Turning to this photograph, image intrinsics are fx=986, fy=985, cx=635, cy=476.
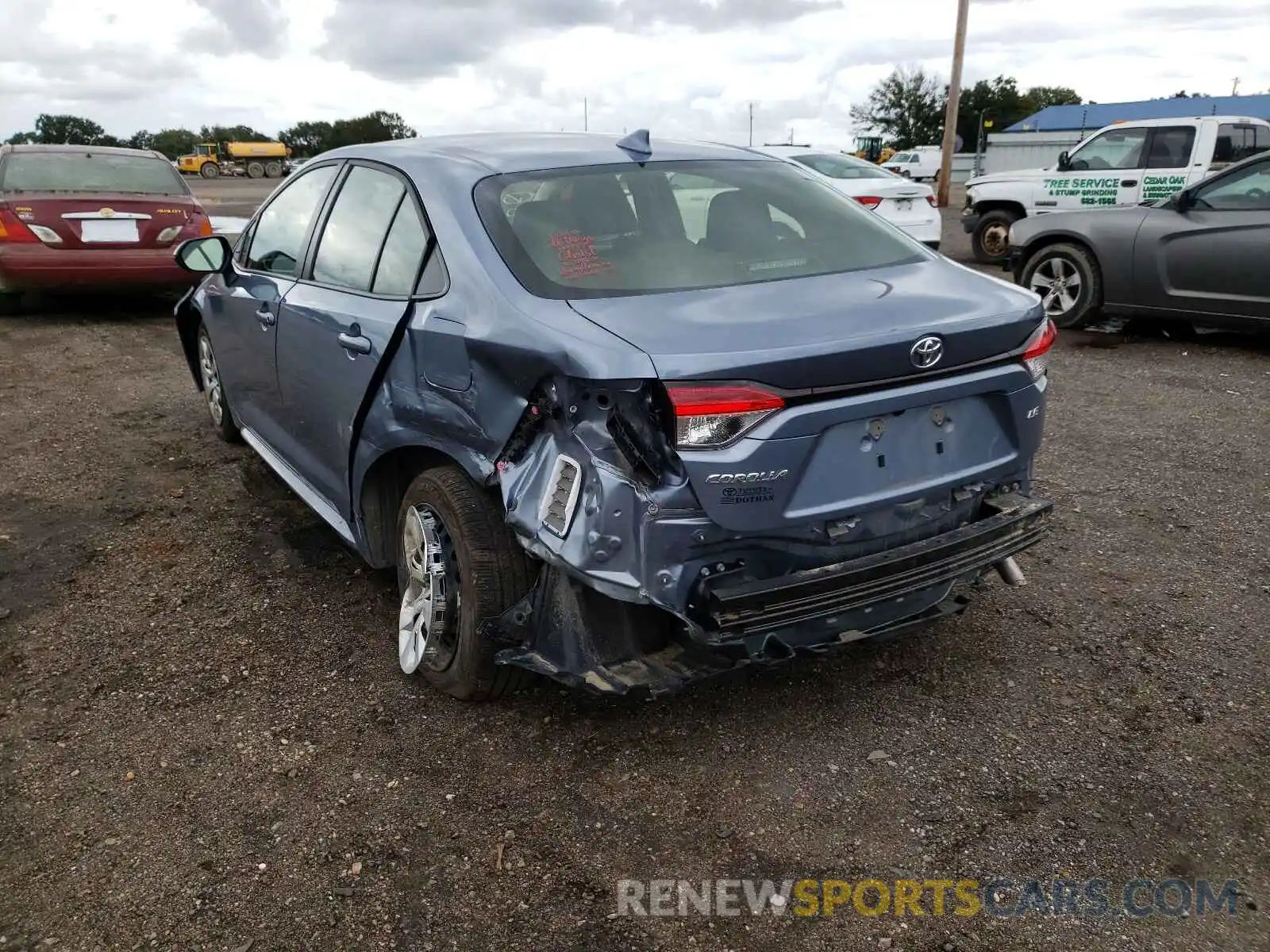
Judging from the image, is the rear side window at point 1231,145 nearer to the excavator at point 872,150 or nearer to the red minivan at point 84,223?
the red minivan at point 84,223

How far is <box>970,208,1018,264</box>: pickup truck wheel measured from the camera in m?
12.5

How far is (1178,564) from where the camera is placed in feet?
13.3

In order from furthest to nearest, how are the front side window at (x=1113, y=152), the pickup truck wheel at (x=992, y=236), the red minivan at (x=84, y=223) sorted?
the pickup truck wheel at (x=992, y=236), the front side window at (x=1113, y=152), the red minivan at (x=84, y=223)

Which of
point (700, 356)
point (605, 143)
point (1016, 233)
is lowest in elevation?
point (1016, 233)

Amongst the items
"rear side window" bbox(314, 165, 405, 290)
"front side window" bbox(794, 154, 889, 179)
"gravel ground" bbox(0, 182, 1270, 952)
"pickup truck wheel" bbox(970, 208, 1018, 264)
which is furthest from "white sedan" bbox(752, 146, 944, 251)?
"rear side window" bbox(314, 165, 405, 290)

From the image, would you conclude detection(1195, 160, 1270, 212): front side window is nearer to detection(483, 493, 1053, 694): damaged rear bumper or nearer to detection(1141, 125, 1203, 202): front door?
detection(1141, 125, 1203, 202): front door

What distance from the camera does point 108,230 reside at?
8.66 metres

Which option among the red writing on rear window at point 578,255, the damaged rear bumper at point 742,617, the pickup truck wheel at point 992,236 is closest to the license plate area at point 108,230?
the red writing on rear window at point 578,255

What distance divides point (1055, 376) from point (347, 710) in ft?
19.4

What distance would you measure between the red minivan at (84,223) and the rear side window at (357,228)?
5.38 m

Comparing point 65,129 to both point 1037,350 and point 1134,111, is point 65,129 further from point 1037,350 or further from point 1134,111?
point 1037,350

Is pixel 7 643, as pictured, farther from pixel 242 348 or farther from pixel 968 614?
pixel 968 614

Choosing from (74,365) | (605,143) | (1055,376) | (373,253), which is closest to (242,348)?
(373,253)

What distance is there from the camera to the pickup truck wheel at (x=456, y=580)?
9.30 feet
